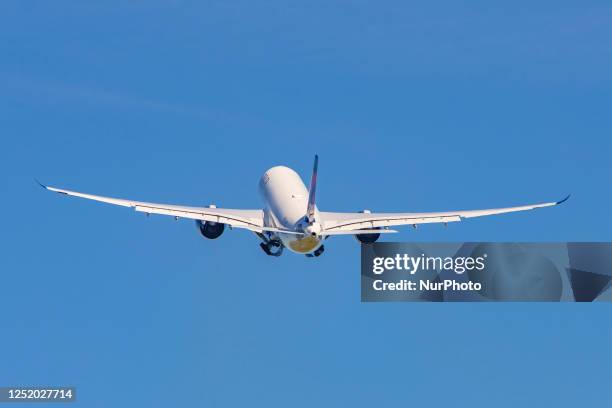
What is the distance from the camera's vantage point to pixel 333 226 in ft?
406

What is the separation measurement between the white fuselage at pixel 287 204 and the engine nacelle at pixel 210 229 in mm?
4265

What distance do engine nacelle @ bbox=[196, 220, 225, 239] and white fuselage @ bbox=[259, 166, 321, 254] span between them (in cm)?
427

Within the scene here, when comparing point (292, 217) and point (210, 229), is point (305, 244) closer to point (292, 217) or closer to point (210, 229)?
point (292, 217)

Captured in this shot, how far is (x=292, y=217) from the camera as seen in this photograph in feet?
413

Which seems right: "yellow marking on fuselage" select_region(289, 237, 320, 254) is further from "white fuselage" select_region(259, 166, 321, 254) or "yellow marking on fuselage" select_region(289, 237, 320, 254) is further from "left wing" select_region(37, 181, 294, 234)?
"left wing" select_region(37, 181, 294, 234)

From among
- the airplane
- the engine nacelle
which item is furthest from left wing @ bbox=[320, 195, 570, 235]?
the engine nacelle

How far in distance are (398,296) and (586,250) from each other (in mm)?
16731

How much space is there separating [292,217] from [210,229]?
29.1ft

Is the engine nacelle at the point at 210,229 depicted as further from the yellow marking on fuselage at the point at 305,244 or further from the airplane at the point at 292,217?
the yellow marking on fuselage at the point at 305,244

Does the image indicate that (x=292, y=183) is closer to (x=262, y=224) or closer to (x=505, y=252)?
(x=262, y=224)

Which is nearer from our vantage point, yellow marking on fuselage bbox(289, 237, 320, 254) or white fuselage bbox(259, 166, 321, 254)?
yellow marking on fuselage bbox(289, 237, 320, 254)

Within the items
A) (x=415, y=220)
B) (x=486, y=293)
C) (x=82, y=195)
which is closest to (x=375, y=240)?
(x=415, y=220)

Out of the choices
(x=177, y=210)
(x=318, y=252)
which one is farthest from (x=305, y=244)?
(x=177, y=210)

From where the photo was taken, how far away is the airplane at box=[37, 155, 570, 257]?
121 metres
